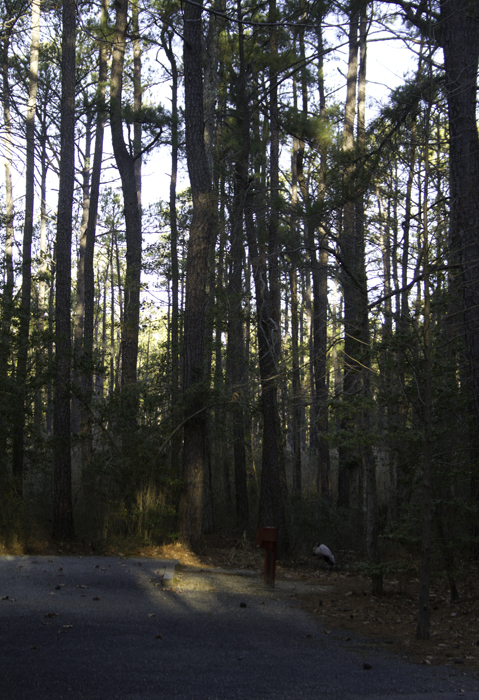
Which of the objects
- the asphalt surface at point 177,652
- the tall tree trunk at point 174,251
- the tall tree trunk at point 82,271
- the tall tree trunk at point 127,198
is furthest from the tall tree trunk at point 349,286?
the tall tree trunk at point 82,271

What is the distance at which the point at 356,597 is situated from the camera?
8.55m

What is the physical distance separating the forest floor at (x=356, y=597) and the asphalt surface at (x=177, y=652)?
431 mm

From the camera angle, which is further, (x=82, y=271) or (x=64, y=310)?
(x=82, y=271)

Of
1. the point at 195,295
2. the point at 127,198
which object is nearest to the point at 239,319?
the point at 195,295

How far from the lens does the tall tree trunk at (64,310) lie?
34.9 ft

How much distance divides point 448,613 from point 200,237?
707cm

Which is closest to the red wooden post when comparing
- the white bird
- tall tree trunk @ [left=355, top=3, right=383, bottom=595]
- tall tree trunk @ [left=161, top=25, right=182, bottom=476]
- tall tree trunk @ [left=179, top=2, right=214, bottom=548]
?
tall tree trunk @ [left=355, top=3, right=383, bottom=595]

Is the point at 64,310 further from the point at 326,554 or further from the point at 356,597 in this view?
the point at 356,597

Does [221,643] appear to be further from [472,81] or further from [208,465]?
[208,465]

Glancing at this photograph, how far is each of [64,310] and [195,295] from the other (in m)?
2.39

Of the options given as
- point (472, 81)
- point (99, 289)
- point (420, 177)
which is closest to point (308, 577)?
point (420, 177)

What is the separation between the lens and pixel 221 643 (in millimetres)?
5188

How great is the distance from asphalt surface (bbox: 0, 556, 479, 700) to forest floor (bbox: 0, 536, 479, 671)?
0.43m

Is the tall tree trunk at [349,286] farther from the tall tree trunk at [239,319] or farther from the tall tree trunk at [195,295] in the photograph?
the tall tree trunk at [195,295]
